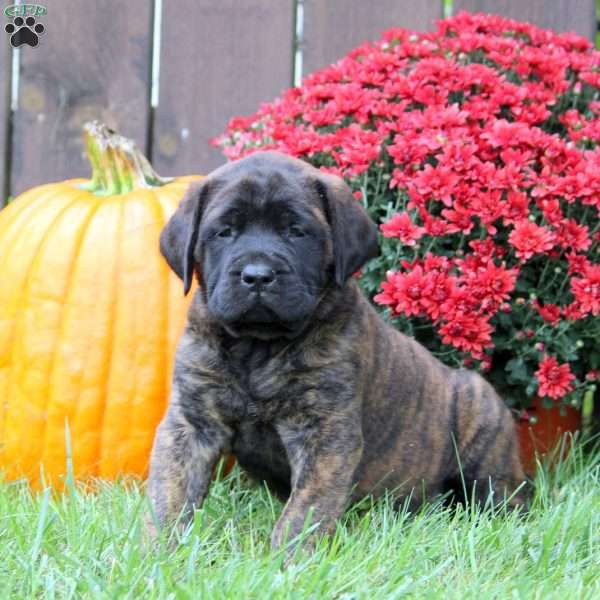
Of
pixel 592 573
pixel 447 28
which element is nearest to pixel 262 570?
pixel 592 573

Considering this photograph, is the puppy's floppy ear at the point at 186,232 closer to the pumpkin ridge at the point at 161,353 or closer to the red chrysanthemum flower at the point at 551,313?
the pumpkin ridge at the point at 161,353

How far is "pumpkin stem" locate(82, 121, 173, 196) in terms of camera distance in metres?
4.43

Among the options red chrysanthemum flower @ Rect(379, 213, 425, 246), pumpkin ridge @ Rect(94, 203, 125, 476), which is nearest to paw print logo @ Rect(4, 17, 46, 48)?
pumpkin ridge @ Rect(94, 203, 125, 476)

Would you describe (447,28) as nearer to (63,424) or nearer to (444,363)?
(444,363)

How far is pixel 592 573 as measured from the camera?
300 centimetres

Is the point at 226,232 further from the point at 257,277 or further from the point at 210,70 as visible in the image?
the point at 210,70

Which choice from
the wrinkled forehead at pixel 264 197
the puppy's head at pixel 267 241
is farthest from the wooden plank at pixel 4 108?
the wrinkled forehead at pixel 264 197

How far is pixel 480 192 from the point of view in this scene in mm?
4078

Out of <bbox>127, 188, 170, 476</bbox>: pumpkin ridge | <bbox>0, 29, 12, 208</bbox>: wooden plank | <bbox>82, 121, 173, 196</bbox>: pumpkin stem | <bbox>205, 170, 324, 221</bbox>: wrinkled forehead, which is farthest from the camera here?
<bbox>0, 29, 12, 208</bbox>: wooden plank

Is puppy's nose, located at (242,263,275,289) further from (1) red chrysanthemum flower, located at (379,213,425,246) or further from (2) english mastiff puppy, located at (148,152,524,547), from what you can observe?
(1) red chrysanthemum flower, located at (379,213,425,246)

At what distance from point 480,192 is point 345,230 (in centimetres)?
94

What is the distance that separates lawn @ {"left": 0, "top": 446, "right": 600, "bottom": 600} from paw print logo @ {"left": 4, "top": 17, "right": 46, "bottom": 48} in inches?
108

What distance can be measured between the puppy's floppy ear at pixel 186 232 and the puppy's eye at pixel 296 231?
31 centimetres

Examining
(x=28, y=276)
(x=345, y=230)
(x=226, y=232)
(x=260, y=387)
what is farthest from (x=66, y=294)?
(x=345, y=230)
